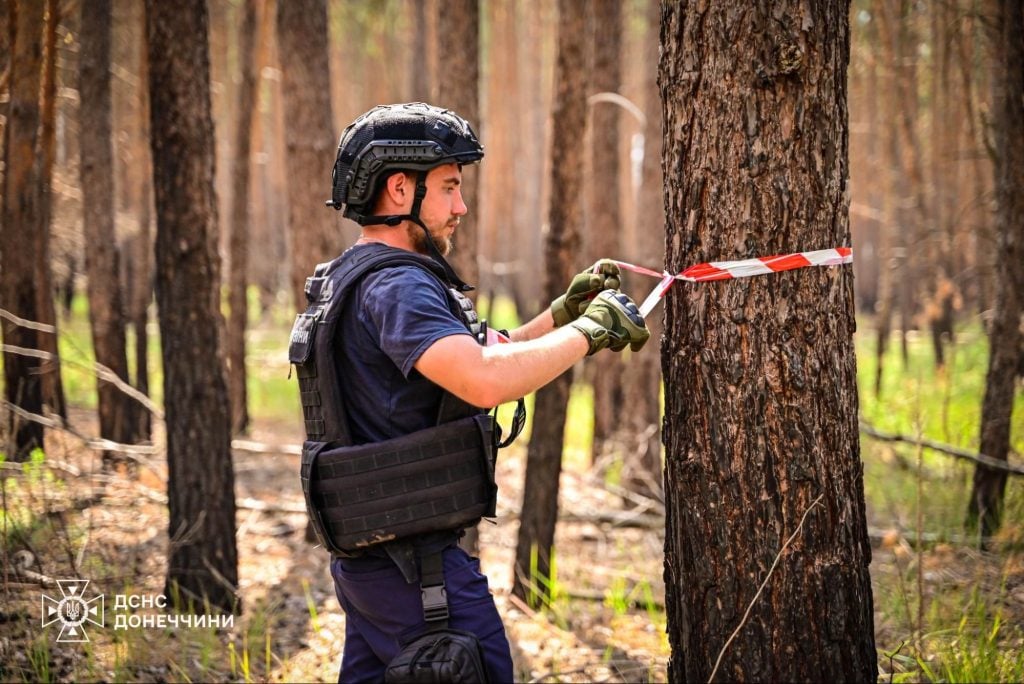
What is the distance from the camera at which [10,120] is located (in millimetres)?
4324

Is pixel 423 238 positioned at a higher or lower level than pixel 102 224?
lower

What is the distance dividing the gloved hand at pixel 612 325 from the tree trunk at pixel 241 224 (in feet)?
21.4

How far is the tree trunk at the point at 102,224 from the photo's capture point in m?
6.84

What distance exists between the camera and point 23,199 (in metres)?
4.54

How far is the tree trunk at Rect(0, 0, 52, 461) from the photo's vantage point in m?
4.07

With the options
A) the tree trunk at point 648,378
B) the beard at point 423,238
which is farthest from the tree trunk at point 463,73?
the beard at point 423,238

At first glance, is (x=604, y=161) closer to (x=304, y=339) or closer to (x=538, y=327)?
(x=538, y=327)

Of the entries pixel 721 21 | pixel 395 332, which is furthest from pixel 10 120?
pixel 721 21

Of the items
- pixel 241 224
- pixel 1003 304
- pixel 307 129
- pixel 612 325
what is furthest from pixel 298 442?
pixel 612 325

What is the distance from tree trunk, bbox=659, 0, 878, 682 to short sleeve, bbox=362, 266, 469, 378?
0.78 m

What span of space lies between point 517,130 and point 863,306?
41.6 feet

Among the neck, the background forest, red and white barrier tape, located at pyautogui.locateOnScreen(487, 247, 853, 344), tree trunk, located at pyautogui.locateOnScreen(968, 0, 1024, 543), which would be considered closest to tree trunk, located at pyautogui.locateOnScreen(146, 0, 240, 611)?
the background forest

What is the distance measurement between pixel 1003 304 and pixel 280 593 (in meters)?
4.76

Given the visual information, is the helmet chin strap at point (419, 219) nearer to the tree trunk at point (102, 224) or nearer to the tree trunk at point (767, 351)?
the tree trunk at point (767, 351)
